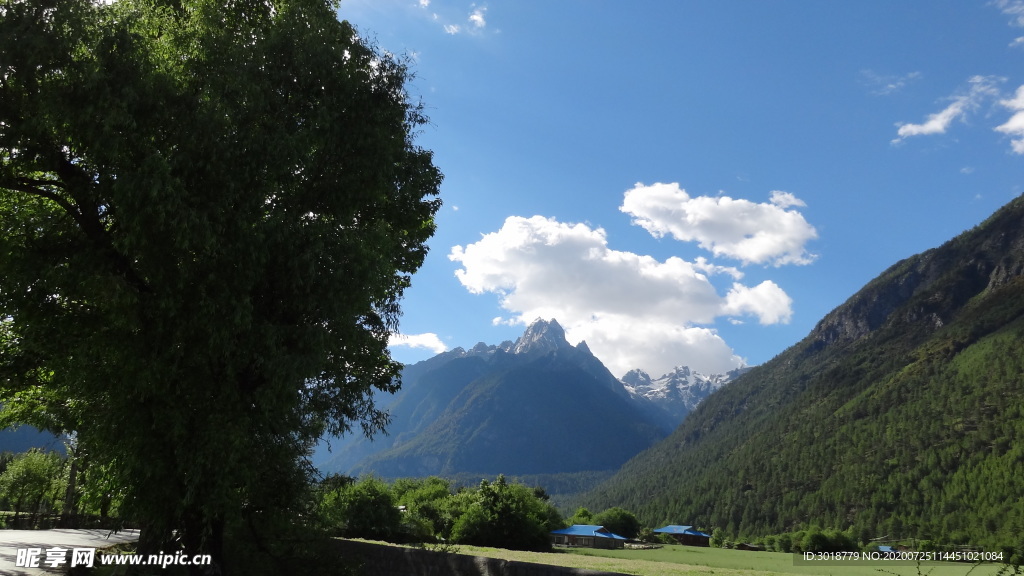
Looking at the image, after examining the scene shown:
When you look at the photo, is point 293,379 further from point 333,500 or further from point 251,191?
point 333,500

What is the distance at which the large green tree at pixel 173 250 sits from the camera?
10.5 metres

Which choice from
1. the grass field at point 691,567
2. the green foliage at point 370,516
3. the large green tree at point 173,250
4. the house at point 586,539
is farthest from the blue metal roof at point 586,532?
the large green tree at point 173,250

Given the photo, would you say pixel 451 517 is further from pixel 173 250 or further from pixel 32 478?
pixel 173 250

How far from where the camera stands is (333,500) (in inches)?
654

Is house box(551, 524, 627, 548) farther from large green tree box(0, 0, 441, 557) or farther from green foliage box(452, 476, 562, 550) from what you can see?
large green tree box(0, 0, 441, 557)

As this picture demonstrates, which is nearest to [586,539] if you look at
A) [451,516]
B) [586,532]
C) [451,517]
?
[586,532]

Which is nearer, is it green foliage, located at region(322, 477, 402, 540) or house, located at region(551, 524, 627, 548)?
green foliage, located at region(322, 477, 402, 540)

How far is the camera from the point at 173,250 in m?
11.2

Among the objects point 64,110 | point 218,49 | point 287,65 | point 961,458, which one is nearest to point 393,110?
point 287,65

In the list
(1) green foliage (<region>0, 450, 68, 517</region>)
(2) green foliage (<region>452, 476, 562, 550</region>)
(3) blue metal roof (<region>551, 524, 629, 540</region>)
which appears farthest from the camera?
(3) blue metal roof (<region>551, 524, 629, 540</region>)

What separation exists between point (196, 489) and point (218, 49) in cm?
917

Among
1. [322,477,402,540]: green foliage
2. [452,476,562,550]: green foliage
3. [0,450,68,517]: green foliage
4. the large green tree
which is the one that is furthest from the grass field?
[0,450,68,517]: green foliage

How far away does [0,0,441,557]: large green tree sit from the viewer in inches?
413

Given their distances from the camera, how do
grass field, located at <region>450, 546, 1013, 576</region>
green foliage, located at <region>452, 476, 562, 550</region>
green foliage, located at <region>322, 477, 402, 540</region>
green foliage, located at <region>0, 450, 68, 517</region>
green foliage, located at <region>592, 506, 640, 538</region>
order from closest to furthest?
grass field, located at <region>450, 546, 1013, 576</region>
green foliage, located at <region>322, 477, 402, 540</region>
green foliage, located at <region>452, 476, 562, 550</region>
green foliage, located at <region>0, 450, 68, 517</region>
green foliage, located at <region>592, 506, 640, 538</region>
